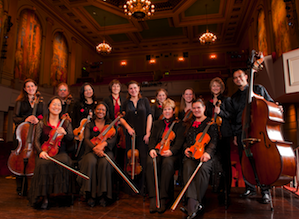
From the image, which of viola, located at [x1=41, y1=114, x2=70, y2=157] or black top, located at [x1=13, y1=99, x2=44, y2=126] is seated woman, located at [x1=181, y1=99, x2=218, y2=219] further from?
black top, located at [x1=13, y1=99, x2=44, y2=126]

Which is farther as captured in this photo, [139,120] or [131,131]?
[139,120]

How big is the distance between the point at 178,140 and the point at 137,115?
2.14 feet

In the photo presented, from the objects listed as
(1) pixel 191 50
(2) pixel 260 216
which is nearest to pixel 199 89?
(1) pixel 191 50

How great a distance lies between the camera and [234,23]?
386 inches

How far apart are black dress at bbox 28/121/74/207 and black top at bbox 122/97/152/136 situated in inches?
33.7

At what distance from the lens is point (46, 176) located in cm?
210

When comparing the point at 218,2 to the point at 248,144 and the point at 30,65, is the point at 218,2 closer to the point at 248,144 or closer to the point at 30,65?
the point at 30,65

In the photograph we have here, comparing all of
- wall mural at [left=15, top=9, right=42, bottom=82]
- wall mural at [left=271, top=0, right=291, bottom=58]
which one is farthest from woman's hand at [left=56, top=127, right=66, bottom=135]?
wall mural at [left=15, top=9, right=42, bottom=82]

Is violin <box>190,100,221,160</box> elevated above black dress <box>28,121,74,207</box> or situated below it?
above

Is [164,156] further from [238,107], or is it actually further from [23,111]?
[23,111]

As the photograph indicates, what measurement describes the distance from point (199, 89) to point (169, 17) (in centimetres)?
356

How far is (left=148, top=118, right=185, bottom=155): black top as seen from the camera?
2264 millimetres

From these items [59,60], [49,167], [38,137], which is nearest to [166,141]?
[49,167]

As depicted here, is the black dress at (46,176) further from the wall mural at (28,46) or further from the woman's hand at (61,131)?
the wall mural at (28,46)
